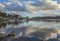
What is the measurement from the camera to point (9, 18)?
70.4 inches

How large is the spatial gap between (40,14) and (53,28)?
186 mm

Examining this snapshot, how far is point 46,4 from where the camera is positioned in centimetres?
177

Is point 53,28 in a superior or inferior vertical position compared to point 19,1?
inferior

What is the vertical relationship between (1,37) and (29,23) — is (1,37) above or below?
below

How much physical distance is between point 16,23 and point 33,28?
0.57 feet

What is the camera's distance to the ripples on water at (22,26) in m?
1.75

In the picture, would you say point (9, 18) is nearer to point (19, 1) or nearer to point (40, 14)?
point (19, 1)

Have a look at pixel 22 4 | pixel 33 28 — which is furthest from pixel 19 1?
pixel 33 28

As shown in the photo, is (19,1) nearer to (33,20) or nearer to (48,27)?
(33,20)

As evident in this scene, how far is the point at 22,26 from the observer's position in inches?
69.8

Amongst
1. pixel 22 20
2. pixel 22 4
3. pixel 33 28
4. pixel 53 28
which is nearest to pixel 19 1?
pixel 22 4

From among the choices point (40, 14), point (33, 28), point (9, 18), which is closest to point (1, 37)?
point (9, 18)

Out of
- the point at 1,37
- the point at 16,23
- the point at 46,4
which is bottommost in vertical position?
the point at 1,37

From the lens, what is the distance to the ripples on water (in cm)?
175
